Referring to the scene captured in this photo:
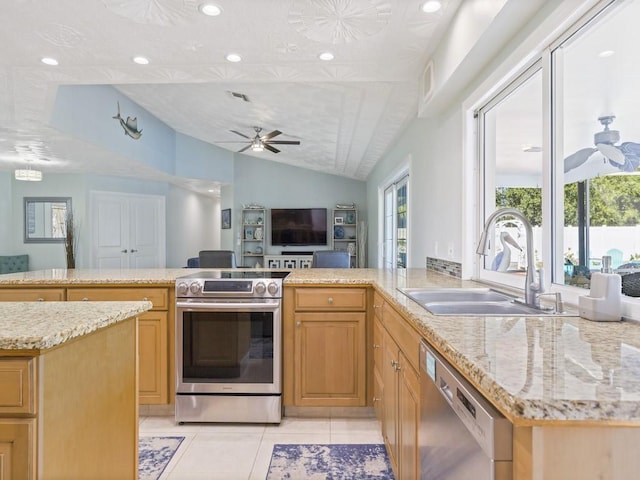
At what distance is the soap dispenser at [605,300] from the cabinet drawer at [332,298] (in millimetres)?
1454

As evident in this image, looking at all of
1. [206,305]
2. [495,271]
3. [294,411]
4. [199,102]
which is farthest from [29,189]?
[495,271]

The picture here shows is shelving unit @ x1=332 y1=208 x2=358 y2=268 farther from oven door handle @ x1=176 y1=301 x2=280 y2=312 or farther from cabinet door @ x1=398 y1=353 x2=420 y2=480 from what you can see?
cabinet door @ x1=398 y1=353 x2=420 y2=480

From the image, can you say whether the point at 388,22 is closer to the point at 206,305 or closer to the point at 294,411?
the point at 206,305

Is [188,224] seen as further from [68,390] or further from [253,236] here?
[68,390]

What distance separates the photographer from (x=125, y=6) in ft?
6.90

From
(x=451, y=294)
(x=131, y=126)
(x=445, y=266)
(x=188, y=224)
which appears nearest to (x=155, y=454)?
(x=451, y=294)

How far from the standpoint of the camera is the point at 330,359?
263 cm

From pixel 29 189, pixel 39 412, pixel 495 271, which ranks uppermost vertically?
pixel 29 189

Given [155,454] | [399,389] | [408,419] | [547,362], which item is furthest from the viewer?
[155,454]

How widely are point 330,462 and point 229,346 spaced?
907 millimetres

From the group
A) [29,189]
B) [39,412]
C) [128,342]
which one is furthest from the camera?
[29,189]

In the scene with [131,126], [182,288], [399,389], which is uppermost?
[131,126]

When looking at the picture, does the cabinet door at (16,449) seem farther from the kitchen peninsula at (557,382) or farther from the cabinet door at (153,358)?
the cabinet door at (153,358)

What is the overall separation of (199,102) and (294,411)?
4.75 metres
